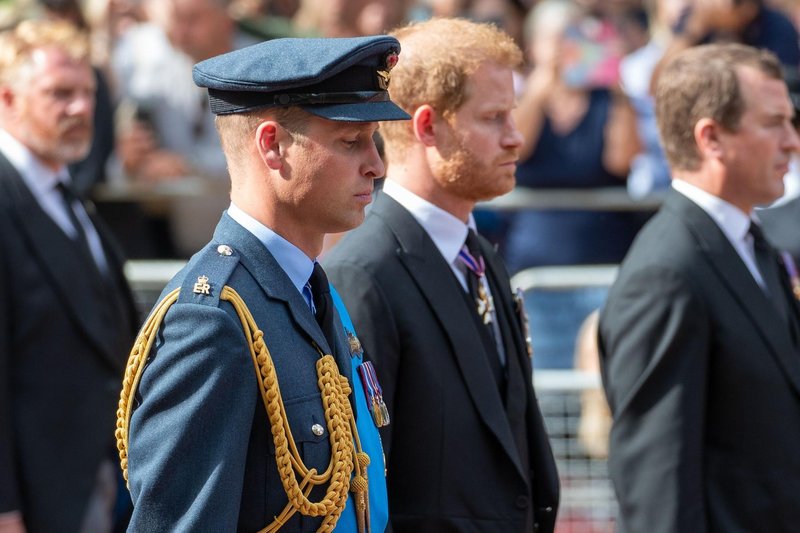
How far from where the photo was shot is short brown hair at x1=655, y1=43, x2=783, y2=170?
15.0ft

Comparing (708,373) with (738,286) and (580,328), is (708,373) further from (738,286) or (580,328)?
(580,328)

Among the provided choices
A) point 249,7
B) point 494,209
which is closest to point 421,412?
point 494,209

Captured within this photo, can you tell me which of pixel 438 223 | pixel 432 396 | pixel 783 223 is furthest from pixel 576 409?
pixel 432 396

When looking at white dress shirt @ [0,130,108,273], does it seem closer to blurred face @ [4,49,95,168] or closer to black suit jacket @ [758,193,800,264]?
A: blurred face @ [4,49,95,168]

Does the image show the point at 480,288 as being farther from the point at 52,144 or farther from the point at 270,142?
the point at 52,144

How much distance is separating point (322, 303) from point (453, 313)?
0.79m

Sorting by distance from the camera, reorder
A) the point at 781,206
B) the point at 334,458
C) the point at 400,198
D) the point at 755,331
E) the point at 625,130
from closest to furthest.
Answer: the point at 334,458
the point at 400,198
the point at 755,331
the point at 781,206
the point at 625,130

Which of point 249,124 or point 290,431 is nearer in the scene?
point 290,431

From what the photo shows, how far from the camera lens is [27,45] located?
5387mm

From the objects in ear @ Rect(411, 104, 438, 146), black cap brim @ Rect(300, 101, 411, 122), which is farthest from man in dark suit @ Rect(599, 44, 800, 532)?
black cap brim @ Rect(300, 101, 411, 122)

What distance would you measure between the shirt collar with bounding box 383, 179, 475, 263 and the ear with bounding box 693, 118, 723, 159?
107cm

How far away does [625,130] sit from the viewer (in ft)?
25.4

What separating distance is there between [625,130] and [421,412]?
4425 millimetres

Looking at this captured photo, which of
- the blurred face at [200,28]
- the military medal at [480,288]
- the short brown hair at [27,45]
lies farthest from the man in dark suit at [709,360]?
the blurred face at [200,28]
